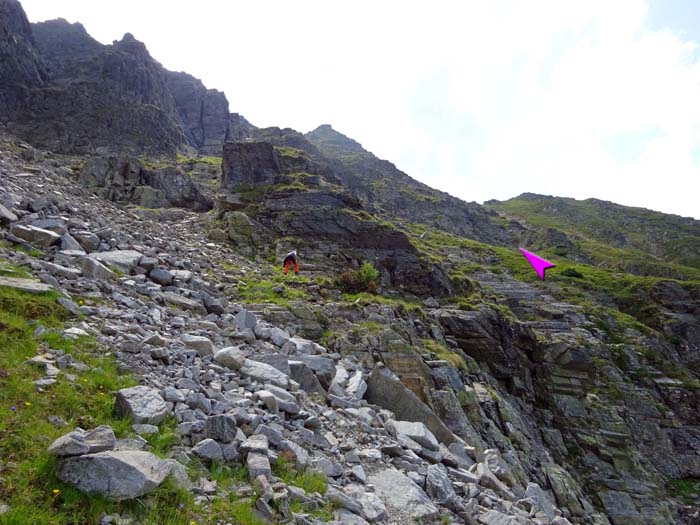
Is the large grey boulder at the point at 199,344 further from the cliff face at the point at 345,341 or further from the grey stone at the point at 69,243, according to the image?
the grey stone at the point at 69,243

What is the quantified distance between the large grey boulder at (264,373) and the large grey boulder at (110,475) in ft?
14.3

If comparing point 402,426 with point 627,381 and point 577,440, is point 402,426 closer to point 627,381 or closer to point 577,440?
point 577,440

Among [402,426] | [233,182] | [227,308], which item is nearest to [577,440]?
[402,426]

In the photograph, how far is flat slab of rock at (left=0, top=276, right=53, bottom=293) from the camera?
26.8 feet

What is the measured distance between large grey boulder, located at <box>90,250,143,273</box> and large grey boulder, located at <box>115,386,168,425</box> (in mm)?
7672

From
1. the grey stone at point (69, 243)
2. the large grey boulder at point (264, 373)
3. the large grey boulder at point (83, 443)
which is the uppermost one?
the large grey boulder at point (83, 443)

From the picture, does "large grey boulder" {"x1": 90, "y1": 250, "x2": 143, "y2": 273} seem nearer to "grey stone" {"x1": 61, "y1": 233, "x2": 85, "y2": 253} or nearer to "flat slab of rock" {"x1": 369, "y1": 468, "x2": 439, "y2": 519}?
"grey stone" {"x1": 61, "y1": 233, "x2": 85, "y2": 253}

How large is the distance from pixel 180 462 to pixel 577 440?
3396cm

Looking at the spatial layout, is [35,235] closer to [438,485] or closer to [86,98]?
[438,485]


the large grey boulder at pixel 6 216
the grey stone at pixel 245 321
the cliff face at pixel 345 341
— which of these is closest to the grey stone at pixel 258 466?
the cliff face at pixel 345 341

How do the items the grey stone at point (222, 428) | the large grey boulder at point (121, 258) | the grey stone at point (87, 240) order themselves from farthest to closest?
the grey stone at point (87, 240) → the large grey boulder at point (121, 258) → the grey stone at point (222, 428)

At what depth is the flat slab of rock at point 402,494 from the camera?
7.11m

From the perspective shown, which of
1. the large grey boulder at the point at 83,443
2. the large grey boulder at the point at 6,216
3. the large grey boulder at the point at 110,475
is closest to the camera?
the large grey boulder at the point at 110,475

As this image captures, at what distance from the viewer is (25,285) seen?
27.4 feet
